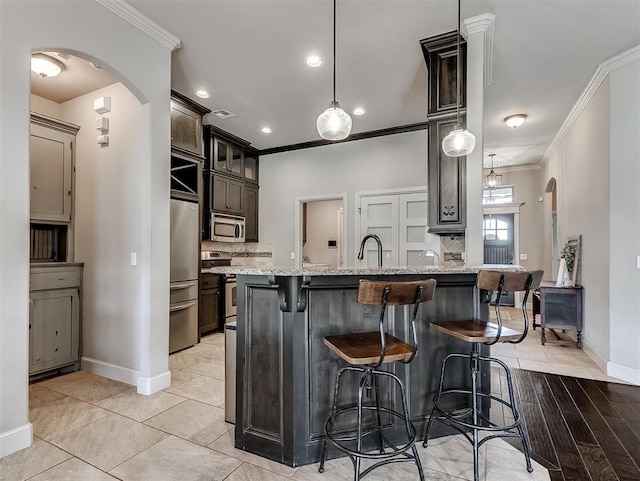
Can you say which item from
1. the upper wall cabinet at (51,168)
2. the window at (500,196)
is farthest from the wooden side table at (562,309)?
the upper wall cabinet at (51,168)

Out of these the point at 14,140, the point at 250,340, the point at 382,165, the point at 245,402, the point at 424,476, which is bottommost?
the point at 424,476

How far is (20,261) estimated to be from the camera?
2.06 m

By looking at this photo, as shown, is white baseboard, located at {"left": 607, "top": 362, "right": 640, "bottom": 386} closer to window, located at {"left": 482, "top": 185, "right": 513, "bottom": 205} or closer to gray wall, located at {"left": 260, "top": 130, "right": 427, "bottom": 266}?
gray wall, located at {"left": 260, "top": 130, "right": 427, "bottom": 266}

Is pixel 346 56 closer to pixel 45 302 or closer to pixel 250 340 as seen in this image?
pixel 250 340

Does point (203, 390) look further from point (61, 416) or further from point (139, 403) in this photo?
point (61, 416)

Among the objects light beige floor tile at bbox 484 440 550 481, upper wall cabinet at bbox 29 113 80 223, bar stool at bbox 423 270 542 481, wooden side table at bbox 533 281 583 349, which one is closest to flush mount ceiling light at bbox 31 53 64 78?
upper wall cabinet at bbox 29 113 80 223

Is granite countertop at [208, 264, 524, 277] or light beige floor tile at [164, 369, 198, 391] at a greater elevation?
granite countertop at [208, 264, 524, 277]

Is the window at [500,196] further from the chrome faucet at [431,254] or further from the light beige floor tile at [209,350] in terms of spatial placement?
the light beige floor tile at [209,350]

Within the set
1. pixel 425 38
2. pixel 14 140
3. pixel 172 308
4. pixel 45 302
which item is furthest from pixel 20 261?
pixel 425 38

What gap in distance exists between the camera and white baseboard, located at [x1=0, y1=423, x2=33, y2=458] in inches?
77.5

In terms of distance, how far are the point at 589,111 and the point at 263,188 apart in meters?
4.73

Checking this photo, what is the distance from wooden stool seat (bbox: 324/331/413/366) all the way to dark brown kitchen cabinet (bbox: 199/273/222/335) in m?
3.16

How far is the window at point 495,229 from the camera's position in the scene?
290 inches

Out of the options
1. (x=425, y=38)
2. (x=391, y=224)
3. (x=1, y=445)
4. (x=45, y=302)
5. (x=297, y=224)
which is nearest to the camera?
(x=1, y=445)
